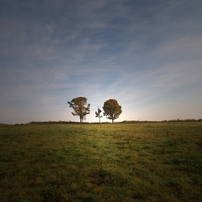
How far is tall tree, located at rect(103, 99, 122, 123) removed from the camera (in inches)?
3713

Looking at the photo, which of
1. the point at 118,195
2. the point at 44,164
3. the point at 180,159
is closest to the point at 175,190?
the point at 118,195

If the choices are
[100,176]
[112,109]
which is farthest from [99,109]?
[100,176]

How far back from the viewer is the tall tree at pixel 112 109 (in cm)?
9431

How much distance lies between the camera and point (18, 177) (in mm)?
11102

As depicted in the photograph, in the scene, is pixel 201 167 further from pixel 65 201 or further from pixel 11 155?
pixel 11 155

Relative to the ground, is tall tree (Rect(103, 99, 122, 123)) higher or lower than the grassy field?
higher

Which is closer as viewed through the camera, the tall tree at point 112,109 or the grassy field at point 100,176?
the grassy field at point 100,176

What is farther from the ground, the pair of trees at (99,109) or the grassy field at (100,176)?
the pair of trees at (99,109)

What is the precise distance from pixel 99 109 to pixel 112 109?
396 inches

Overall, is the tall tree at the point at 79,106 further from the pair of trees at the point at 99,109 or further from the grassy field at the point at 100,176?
the grassy field at the point at 100,176

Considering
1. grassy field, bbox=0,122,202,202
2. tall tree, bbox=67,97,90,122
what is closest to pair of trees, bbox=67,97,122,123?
tall tree, bbox=67,97,90,122

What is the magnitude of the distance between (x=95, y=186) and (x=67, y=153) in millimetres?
7228

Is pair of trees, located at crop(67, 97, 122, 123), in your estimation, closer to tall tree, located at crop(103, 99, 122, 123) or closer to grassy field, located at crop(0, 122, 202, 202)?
tall tree, located at crop(103, 99, 122, 123)

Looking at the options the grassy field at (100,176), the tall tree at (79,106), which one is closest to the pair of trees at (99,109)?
the tall tree at (79,106)
